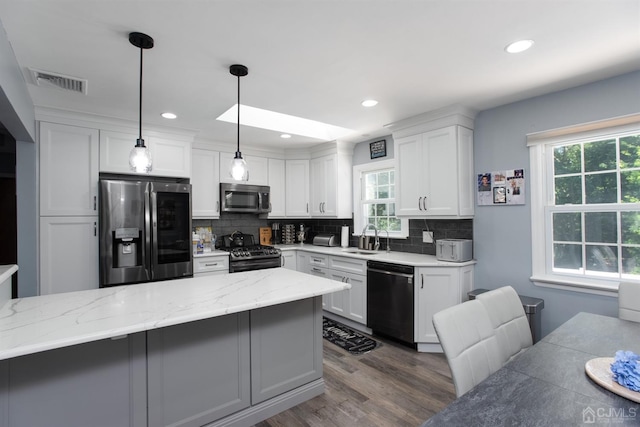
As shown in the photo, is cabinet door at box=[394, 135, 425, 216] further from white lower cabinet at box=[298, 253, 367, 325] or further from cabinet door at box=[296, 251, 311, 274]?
cabinet door at box=[296, 251, 311, 274]

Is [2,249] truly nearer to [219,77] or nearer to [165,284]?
[165,284]

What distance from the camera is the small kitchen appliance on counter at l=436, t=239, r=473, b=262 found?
10.0ft

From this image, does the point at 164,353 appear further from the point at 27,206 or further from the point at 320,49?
the point at 27,206

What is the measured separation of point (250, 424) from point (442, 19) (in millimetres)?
2669

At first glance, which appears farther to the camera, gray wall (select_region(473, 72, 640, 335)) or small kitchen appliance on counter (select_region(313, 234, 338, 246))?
small kitchen appliance on counter (select_region(313, 234, 338, 246))

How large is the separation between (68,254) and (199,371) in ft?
6.97

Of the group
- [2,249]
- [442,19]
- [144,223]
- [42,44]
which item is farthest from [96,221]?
[442,19]

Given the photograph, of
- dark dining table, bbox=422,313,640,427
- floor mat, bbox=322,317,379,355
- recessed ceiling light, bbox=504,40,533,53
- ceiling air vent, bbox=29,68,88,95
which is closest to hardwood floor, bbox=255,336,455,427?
floor mat, bbox=322,317,379,355

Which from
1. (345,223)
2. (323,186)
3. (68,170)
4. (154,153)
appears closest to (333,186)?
(323,186)

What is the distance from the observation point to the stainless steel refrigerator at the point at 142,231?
3.04 meters

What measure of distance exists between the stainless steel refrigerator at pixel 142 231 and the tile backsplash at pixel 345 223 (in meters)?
0.90

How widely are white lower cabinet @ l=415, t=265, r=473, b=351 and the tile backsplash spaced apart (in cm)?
50

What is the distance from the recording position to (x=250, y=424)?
1.99 meters

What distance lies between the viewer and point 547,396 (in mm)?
1048
